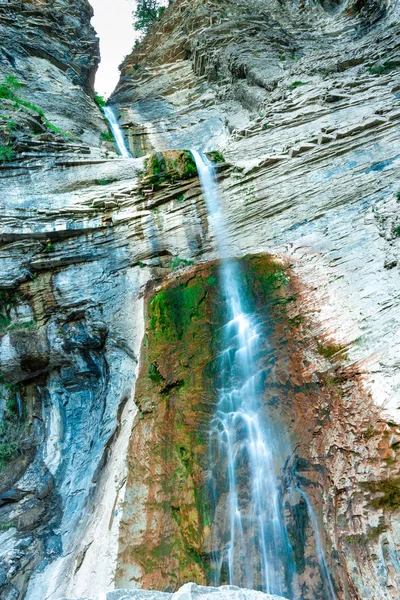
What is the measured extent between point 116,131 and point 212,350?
524 inches

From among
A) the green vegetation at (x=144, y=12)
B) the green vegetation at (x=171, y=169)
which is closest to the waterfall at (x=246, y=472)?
the green vegetation at (x=171, y=169)

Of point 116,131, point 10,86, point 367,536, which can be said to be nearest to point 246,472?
point 367,536

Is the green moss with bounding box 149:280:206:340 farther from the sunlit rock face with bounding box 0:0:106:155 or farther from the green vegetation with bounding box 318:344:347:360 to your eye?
the sunlit rock face with bounding box 0:0:106:155

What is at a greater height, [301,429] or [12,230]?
[12,230]

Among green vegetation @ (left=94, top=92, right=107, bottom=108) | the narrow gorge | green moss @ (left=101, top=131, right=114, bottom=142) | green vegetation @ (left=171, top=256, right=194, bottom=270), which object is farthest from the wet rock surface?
green vegetation @ (left=94, top=92, right=107, bottom=108)

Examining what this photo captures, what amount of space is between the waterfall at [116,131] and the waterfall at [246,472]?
1025 cm

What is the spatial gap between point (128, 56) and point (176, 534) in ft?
84.0

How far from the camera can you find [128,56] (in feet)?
77.7

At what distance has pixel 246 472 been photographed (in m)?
6.71

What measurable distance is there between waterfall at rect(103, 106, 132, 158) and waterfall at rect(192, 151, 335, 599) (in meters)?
10.2

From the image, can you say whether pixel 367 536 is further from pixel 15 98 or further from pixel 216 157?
pixel 15 98

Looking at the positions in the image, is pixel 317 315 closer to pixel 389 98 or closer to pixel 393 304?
pixel 393 304

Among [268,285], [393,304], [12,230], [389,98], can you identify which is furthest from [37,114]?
[393,304]

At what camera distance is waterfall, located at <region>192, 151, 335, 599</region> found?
19.0 feet
